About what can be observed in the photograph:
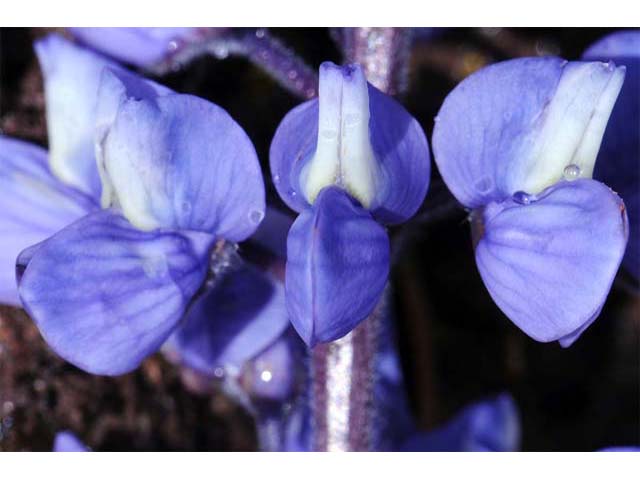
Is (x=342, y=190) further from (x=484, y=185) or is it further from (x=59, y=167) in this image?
(x=59, y=167)

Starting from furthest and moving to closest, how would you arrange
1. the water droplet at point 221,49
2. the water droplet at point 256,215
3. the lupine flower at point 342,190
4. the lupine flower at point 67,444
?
the water droplet at point 221,49
the lupine flower at point 67,444
the water droplet at point 256,215
the lupine flower at point 342,190

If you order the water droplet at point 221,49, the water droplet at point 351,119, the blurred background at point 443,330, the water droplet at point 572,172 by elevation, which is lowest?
the blurred background at point 443,330

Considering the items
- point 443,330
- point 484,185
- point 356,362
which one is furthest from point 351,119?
point 443,330

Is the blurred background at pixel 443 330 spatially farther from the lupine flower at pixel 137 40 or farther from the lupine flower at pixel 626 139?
the lupine flower at pixel 626 139

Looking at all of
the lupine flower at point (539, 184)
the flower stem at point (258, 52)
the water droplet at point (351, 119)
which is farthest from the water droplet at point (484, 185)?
the flower stem at point (258, 52)
